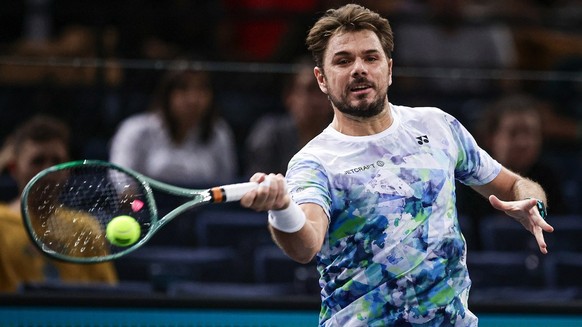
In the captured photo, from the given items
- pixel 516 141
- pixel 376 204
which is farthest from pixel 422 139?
→ pixel 516 141

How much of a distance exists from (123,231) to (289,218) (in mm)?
696

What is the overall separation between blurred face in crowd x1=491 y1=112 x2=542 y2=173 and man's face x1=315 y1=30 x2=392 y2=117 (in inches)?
114

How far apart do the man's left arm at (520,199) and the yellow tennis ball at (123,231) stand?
1.30 meters

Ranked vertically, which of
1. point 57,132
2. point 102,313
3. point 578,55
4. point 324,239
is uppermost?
point 578,55

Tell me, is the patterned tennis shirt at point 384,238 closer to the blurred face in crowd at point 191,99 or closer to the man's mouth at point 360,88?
the man's mouth at point 360,88

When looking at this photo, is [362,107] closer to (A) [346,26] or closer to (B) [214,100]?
(A) [346,26]

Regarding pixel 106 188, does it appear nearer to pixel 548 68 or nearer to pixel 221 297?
pixel 221 297

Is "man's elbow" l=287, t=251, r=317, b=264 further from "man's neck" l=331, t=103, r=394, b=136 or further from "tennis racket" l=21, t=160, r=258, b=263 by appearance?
"man's neck" l=331, t=103, r=394, b=136

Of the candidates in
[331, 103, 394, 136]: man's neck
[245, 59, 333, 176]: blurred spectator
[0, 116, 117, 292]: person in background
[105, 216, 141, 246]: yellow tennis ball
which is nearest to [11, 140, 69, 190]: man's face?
[0, 116, 117, 292]: person in background

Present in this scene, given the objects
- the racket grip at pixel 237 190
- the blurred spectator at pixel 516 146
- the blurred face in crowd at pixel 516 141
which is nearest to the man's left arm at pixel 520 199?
the racket grip at pixel 237 190

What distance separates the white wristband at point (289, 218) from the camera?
11.8 feet

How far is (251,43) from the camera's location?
Result: 30.2ft

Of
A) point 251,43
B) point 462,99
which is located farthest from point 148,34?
point 462,99

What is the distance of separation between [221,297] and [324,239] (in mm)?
1927
